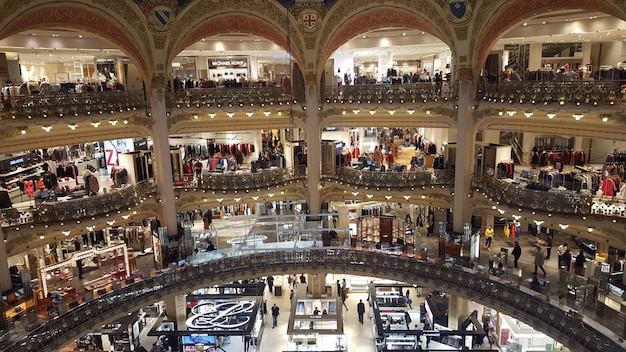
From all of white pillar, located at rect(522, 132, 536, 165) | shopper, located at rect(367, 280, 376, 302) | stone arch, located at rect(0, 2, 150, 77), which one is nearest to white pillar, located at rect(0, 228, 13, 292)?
stone arch, located at rect(0, 2, 150, 77)

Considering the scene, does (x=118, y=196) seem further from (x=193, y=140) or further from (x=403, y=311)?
(x=403, y=311)

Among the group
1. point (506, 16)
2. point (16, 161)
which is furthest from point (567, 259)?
point (16, 161)

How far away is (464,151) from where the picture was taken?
20219 mm

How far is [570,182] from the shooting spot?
18.4 metres

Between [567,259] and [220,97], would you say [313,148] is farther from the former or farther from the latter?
[567,259]

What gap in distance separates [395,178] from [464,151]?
11.5ft

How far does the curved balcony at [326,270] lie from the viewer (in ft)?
46.8

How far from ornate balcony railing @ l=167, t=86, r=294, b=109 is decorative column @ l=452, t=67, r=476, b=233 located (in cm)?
775

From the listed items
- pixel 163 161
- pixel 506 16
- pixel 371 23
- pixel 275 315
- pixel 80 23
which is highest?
pixel 371 23

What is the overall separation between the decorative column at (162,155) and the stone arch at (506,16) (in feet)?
45.3

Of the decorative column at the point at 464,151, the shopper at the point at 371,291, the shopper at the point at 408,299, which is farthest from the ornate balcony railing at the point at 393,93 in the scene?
the shopper at the point at 408,299

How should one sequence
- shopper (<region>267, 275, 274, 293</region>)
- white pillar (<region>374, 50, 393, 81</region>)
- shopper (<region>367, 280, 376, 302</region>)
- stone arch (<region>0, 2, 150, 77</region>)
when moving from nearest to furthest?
stone arch (<region>0, 2, 150, 77</region>), shopper (<region>367, 280, 376, 302</region>), shopper (<region>267, 275, 274, 293</region>), white pillar (<region>374, 50, 393, 81</region>)

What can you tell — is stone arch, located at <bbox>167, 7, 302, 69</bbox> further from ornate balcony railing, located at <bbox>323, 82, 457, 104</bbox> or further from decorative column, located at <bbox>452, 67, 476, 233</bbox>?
decorative column, located at <bbox>452, 67, 476, 233</bbox>

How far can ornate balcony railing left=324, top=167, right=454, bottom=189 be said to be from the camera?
70.8 feet
